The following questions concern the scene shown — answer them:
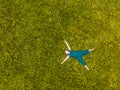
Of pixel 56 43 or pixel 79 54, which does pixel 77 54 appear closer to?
pixel 79 54

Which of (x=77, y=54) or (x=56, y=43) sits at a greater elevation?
(x=56, y=43)

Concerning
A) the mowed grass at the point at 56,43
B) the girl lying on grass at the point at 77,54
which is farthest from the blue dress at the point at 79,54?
the mowed grass at the point at 56,43

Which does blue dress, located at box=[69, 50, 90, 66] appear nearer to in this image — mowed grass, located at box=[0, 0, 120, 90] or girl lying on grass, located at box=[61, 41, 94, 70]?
girl lying on grass, located at box=[61, 41, 94, 70]

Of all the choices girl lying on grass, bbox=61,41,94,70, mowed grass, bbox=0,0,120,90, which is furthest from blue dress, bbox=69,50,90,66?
mowed grass, bbox=0,0,120,90

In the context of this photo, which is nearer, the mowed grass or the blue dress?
the mowed grass

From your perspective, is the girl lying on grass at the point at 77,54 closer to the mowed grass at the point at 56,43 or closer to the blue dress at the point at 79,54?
the blue dress at the point at 79,54

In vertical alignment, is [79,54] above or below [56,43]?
below

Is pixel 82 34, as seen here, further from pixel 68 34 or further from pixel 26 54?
pixel 26 54

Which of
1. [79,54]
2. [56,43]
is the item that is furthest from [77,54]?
[56,43]
